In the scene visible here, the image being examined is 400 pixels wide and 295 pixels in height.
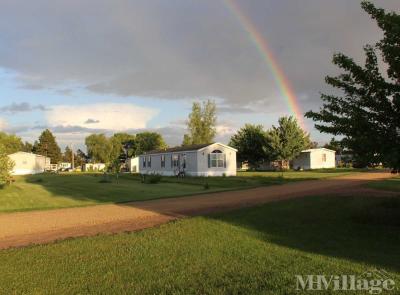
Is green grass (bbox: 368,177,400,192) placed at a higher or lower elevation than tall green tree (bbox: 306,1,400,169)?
lower

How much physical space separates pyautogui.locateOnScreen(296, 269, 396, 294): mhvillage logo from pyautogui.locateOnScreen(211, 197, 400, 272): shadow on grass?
0.77 meters

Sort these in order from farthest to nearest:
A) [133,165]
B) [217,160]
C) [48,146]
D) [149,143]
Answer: [48,146], [149,143], [133,165], [217,160]

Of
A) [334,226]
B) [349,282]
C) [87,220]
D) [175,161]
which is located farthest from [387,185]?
[175,161]

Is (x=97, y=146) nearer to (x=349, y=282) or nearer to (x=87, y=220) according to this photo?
(x=87, y=220)

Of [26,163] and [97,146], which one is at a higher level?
[97,146]

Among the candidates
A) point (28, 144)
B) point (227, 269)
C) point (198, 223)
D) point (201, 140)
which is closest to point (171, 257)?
point (227, 269)

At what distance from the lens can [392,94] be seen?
10.6m

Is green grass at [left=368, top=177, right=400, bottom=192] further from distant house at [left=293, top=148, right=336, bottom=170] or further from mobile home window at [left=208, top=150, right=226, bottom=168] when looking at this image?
distant house at [left=293, top=148, right=336, bottom=170]

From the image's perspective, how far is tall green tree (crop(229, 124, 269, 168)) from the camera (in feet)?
194

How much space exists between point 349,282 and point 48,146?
124m

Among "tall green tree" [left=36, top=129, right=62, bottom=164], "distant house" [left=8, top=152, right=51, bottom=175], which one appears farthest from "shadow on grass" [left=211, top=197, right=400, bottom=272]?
"tall green tree" [left=36, top=129, right=62, bottom=164]

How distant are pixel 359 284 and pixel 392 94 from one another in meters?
6.17

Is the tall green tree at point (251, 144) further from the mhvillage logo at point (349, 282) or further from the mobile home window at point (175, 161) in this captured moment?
the mhvillage logo at point (349, 282)

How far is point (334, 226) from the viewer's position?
1105 cm
